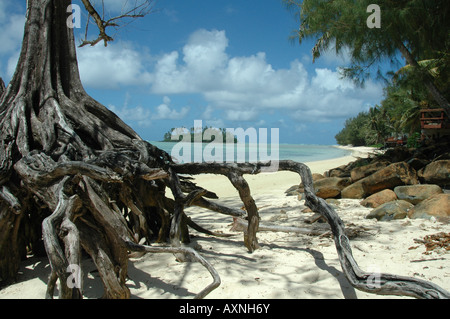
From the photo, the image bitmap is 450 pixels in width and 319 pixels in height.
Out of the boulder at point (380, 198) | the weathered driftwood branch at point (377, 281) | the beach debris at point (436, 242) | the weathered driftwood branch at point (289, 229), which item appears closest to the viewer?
the weathered driftwood branch at point (377, 281)

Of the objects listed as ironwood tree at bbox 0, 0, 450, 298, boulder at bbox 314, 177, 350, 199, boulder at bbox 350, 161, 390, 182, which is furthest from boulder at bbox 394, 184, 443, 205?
ironwood tree at bbox 0, 0, 450, 298

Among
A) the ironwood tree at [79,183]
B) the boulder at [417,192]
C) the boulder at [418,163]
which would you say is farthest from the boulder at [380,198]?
the ironwood tree at [79,183]

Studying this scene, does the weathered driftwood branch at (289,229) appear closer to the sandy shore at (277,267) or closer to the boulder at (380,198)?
the sandy shore at (277,267)

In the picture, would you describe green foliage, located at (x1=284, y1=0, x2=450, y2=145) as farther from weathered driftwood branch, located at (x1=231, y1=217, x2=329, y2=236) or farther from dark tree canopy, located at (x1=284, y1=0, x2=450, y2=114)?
weathered driftwood branch, located at (x1=231, y1=217, x2=329, y2=236)

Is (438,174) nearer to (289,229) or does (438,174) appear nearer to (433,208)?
(433,208)

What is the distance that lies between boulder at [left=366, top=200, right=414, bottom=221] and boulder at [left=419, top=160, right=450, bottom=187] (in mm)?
1447

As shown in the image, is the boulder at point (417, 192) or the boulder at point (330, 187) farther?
the boulder at point (330, 187)

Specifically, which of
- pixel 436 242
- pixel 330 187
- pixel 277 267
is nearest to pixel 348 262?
pixel 277 267

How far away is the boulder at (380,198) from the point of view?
5.66 meters

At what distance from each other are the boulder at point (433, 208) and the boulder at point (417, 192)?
0.40 m

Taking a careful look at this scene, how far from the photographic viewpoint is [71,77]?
4.69 m

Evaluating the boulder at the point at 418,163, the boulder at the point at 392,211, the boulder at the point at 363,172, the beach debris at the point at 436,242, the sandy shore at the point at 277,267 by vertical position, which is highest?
the boulder at the point at 418,163

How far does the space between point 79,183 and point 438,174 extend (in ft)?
19.9

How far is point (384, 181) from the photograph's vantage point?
6203mm
